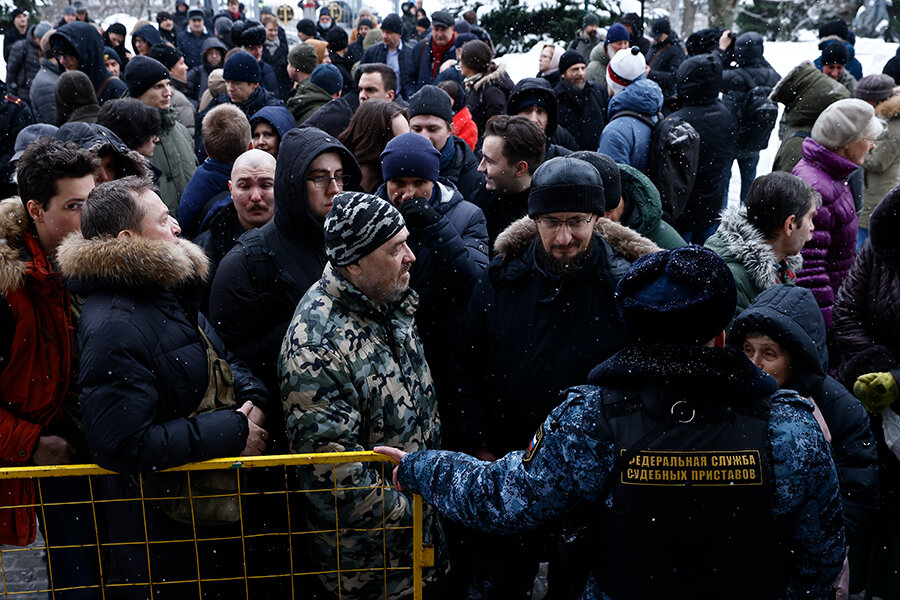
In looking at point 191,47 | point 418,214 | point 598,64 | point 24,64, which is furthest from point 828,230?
point 191,47

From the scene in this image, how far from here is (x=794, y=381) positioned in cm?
296

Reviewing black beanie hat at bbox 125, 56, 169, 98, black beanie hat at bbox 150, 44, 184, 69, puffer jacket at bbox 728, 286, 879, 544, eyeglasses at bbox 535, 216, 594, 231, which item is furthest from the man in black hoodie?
puffer jacket at bbox 728, 286, 879, 544

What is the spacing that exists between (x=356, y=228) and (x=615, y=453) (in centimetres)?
131

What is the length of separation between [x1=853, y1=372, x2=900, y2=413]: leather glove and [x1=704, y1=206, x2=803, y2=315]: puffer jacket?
1.93 feet

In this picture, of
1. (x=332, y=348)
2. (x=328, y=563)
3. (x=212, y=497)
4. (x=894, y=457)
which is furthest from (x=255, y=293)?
(x=894, y=457)

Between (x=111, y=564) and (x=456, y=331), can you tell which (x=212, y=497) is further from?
(x=456, y=331)

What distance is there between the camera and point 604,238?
3.17 metres

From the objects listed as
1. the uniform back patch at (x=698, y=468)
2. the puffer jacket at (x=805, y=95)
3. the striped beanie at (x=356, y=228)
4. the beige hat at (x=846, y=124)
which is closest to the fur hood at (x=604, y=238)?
the striped beanie at (x=356, y=228)

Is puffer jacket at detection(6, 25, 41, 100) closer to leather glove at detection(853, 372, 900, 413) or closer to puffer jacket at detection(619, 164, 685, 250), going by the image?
puffer jacket at detection(619, 164, 685, 250)

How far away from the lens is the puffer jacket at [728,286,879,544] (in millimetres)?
2887

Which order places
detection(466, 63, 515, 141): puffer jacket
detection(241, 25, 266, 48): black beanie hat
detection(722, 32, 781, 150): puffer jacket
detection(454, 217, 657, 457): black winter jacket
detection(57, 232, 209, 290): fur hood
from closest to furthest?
detection(57, 232, 209, 290): fur hood, detection(454, 217, 657, 457): black winter jacket, detection(466, 63, 515, 141): puffer jacket, detection(722, 32, 781, 150): puffer jacket, detection(241, 25, 266, 48): black beanie hat

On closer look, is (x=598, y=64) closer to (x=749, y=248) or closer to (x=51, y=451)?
(x=749, y=248)

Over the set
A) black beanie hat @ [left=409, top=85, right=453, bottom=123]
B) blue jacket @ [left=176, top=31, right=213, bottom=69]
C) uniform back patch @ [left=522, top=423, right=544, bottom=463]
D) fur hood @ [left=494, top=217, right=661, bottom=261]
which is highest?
black beanie hat @ [left=409, top=85, right=453, bottom=123]

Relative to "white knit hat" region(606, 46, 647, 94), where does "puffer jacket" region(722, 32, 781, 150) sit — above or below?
below
